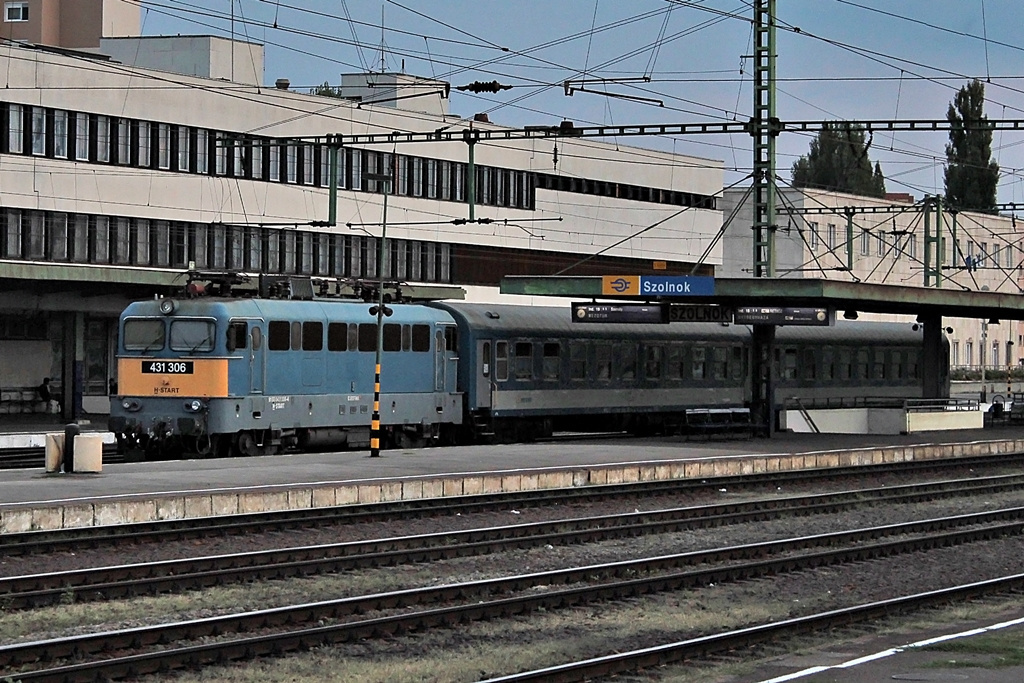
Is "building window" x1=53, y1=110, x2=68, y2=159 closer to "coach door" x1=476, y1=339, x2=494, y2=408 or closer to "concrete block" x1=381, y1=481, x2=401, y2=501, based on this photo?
"coach door" x1=476, y1=339, x2=494, y2=408

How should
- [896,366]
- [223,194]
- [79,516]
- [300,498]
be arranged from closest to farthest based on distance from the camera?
[79,516], [300,498], [896,366], [223,194]

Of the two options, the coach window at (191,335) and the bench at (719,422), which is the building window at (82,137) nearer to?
the coach window at (191,335)

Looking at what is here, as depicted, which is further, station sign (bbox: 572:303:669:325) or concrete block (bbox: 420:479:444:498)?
station sign (bbox: 572:303:669:325)

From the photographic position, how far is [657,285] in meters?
35.1

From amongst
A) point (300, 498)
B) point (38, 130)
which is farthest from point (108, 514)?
point (38, 130)

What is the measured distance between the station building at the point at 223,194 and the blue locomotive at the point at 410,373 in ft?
12.8

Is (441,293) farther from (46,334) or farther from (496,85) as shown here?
(496,85)

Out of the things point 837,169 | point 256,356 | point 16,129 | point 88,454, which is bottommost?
point 88,454

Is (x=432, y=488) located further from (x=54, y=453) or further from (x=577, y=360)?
(x=577, y=360)

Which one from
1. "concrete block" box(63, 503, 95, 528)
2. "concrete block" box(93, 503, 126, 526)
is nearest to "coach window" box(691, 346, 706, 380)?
"concrete block" box(93, 503, 126, 526)

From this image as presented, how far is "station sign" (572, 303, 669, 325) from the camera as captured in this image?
35906mm

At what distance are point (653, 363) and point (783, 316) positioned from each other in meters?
5.06

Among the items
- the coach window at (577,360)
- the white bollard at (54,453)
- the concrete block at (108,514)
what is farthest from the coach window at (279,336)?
the concrete block at (108,514)

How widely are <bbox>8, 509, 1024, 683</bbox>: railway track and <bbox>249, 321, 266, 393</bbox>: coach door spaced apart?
43.0ft
